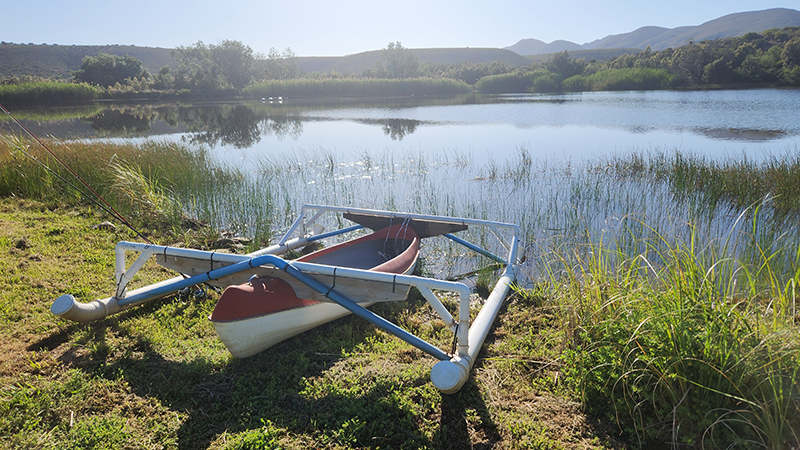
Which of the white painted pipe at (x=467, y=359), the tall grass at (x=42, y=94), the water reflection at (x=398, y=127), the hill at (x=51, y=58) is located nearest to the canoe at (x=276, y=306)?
the white painted pipe at (x=467, y=359)

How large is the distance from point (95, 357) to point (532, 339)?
3540 mm

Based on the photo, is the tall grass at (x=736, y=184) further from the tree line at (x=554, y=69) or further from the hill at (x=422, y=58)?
the hill at (x=422, y=58)

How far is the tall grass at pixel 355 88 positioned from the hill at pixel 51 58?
192 feet

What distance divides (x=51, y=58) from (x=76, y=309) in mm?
125670

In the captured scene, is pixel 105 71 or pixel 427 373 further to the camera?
pixel 105 71

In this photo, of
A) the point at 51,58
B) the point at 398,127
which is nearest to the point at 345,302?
the point at 398,127

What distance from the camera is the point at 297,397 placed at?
298 centimetres

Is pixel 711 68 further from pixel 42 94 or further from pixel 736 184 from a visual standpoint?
pixel 42 94

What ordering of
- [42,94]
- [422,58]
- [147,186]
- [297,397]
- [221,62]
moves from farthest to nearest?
1. [422,58]
2. [221,62]
3. [42,94]
4. [147,186]
5. [297,397]

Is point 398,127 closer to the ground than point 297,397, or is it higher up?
higher up

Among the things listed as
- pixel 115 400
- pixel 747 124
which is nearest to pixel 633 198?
pixel 115 400

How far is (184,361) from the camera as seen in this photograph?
3396mm

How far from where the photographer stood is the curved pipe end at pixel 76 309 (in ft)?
11.2

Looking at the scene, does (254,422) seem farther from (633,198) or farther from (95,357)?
(633,198)
